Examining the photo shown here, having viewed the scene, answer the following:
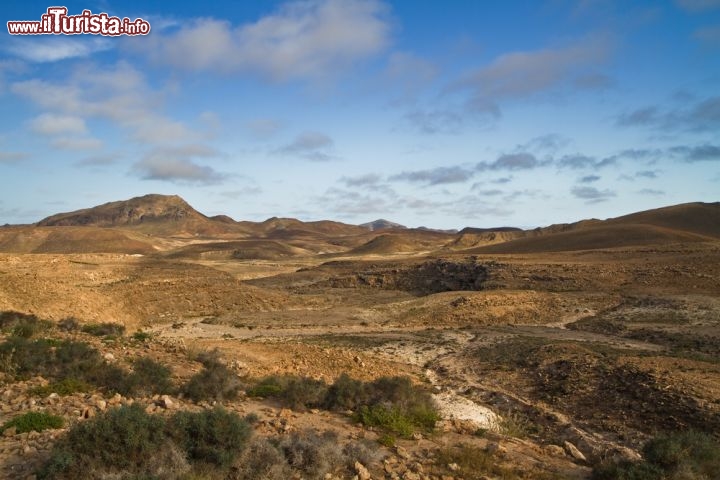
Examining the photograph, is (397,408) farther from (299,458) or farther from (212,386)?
(212,386)

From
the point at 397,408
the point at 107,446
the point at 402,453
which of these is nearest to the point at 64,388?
the point at 107,446

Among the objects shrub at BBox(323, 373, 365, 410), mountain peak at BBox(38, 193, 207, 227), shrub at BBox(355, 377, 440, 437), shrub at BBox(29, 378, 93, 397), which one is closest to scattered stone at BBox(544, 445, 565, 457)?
shrub at BBox(355, 377, 440, 437)

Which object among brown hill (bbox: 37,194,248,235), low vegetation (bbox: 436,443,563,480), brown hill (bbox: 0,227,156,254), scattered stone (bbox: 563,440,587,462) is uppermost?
brown hill (bbox: 37,194,248,235)

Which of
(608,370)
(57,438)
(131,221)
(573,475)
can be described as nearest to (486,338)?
(608,370)

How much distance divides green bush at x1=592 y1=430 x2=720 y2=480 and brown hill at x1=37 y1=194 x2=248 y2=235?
179 metres

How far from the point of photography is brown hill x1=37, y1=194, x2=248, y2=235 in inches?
7092

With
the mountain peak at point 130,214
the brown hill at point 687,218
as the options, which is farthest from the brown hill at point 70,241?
the brown hill at point 687,218

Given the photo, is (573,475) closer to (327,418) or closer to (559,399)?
(327,418)

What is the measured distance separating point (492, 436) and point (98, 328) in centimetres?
1741

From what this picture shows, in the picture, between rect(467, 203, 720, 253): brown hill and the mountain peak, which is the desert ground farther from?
the mountain peak

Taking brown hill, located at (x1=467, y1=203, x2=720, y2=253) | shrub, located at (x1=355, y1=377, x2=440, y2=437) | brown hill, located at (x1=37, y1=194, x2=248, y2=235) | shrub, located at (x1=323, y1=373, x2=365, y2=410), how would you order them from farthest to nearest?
brown hill, located at (x1=37, y1=194, x2=248, y2=235) → brown hill, located at (x1=467, y1=203, x2=720, y2=253) → shrub, located at (x1=323, y1=373, x2=365, y2=410) → shrub, located at (x1=355, y1=377, x2=440, y2=437)

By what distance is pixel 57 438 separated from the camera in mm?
7195

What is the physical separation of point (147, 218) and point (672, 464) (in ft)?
648

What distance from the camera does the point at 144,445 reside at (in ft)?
21.8
